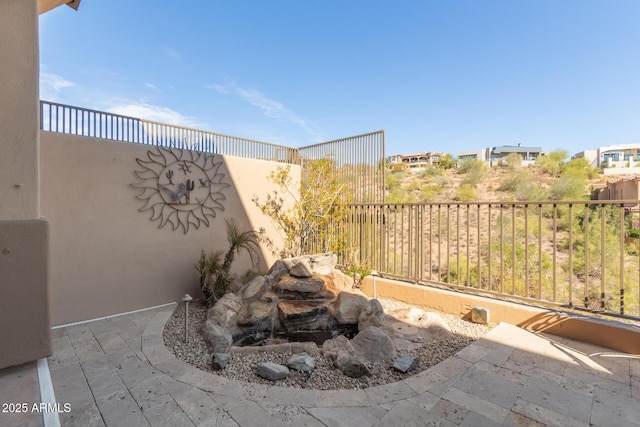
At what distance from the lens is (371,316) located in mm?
3730

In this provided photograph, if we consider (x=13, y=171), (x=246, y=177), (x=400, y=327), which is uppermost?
(x=246, y=177)

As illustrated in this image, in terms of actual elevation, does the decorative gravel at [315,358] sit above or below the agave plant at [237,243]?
below

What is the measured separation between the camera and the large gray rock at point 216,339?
2.96 meters

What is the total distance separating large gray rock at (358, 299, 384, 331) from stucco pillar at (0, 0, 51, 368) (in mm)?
3180

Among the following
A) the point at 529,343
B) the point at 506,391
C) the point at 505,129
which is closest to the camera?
the point at 506,391

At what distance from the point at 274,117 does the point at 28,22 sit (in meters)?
10.2

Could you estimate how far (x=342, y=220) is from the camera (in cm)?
607

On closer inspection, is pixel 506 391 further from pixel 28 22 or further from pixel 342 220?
pixel 28 22

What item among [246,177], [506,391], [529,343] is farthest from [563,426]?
[246,177]

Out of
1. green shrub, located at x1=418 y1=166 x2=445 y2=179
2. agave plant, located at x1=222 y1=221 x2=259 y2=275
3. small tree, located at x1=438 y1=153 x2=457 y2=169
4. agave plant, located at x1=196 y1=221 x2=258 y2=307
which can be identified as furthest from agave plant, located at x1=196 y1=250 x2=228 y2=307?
small tree, located at x1=438 y1=153 x2=457 y2=169

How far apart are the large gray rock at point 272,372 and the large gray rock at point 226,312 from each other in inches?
46.7

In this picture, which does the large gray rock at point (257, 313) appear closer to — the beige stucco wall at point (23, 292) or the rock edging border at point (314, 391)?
the rock edging border at point (314, 391)

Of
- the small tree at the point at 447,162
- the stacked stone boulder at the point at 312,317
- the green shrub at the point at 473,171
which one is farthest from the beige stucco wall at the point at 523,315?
the small tree at the point at 447,162

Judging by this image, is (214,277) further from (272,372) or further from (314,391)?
(314,391)
